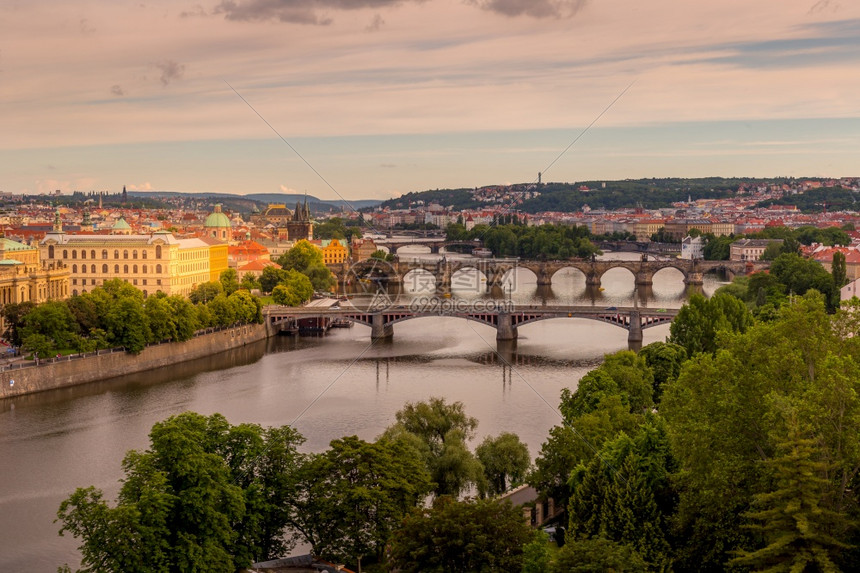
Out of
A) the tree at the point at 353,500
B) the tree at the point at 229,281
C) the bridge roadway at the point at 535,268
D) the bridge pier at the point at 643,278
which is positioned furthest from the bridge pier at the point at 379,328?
the tree at the point at 353,500

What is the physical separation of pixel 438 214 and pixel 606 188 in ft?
104

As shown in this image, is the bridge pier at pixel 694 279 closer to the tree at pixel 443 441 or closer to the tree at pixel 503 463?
the tree at pixel 443 441

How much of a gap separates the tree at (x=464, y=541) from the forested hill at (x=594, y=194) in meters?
140

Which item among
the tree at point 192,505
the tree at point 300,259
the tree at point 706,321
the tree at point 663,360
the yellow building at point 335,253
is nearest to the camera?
the tree at point 192,505

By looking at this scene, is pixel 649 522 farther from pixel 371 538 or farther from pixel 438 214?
pixel 438 214

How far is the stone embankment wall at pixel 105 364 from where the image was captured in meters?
27.6

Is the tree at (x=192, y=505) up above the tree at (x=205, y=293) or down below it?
below

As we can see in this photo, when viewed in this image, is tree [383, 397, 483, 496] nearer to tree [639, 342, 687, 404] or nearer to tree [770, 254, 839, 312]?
tree [639, 342, 687, 404]

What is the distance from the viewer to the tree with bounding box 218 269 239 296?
149 ft

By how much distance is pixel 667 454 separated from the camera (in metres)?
14.3

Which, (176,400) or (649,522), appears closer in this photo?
(649,522)

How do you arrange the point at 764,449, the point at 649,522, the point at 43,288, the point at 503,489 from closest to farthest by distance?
the point at 764,449 < the point at 649,522 < the point at 503,489 < the point at 43,288

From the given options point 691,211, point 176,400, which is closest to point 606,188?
point 691,211

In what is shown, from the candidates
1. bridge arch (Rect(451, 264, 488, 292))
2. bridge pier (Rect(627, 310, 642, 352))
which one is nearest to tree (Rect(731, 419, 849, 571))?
bridge pier (Rect(627, 310, 642, 352))
